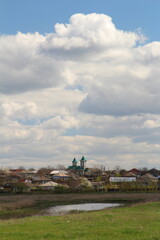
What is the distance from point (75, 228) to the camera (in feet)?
83.8

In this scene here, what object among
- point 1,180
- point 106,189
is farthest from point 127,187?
point 1,180

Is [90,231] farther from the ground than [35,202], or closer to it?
closer to it

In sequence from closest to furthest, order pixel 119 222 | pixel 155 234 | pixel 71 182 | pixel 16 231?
pixel 155 234 → pixel 16 231 → pixel 119 222 → pixel 71 182

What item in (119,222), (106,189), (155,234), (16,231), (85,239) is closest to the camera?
(85,239)

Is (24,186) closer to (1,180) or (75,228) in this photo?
(1,180)

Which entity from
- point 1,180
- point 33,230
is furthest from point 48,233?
point 1,180

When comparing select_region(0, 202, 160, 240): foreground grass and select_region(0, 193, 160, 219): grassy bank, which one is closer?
select_region(0, 202, 160, 240): foreground grass

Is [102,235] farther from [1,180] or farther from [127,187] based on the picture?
[1,180]

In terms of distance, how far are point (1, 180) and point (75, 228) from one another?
147 meters

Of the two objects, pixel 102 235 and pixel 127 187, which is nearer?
pixel 102 235

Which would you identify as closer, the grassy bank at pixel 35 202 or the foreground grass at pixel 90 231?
the foreground grass at pixel 90 231

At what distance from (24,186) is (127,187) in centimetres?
3737

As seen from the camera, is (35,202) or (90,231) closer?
(90,231)

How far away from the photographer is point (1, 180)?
16725 centimetres
